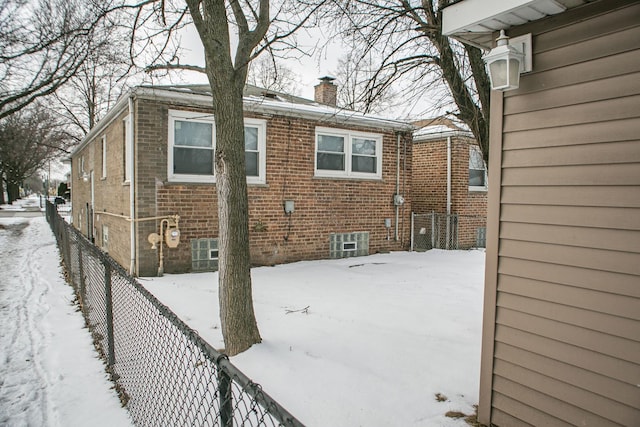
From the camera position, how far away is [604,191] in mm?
2436

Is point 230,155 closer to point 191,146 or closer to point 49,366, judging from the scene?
point 49,366

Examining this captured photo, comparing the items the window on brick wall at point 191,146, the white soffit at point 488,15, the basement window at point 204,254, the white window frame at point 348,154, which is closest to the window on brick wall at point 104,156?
the window on brick wall at point 191,146

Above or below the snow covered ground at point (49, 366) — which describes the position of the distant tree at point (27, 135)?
above

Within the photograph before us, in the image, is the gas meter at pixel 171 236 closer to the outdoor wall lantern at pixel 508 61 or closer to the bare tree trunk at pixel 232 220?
the bare tree trunk at pixel 232 220

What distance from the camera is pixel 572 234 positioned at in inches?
101

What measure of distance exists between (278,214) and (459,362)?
19.8 ft

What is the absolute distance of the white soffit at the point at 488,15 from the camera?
8.41 ft

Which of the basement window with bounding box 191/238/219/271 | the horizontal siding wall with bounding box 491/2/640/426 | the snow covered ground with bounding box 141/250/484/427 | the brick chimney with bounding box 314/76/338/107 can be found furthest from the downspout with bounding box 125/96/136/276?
the horizontal siding wall with bounding box 491/2/640/426

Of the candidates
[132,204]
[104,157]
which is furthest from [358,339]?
[104,157]

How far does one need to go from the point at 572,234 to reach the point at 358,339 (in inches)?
105

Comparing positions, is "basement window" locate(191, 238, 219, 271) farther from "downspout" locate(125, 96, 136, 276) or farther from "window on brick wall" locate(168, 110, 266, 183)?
"window on brick wall" locate(168, 110, 266, 183)

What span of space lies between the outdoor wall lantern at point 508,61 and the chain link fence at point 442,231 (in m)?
9.58

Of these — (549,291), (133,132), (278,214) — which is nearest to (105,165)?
(133,132)

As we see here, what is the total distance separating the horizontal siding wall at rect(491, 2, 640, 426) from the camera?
234cm
